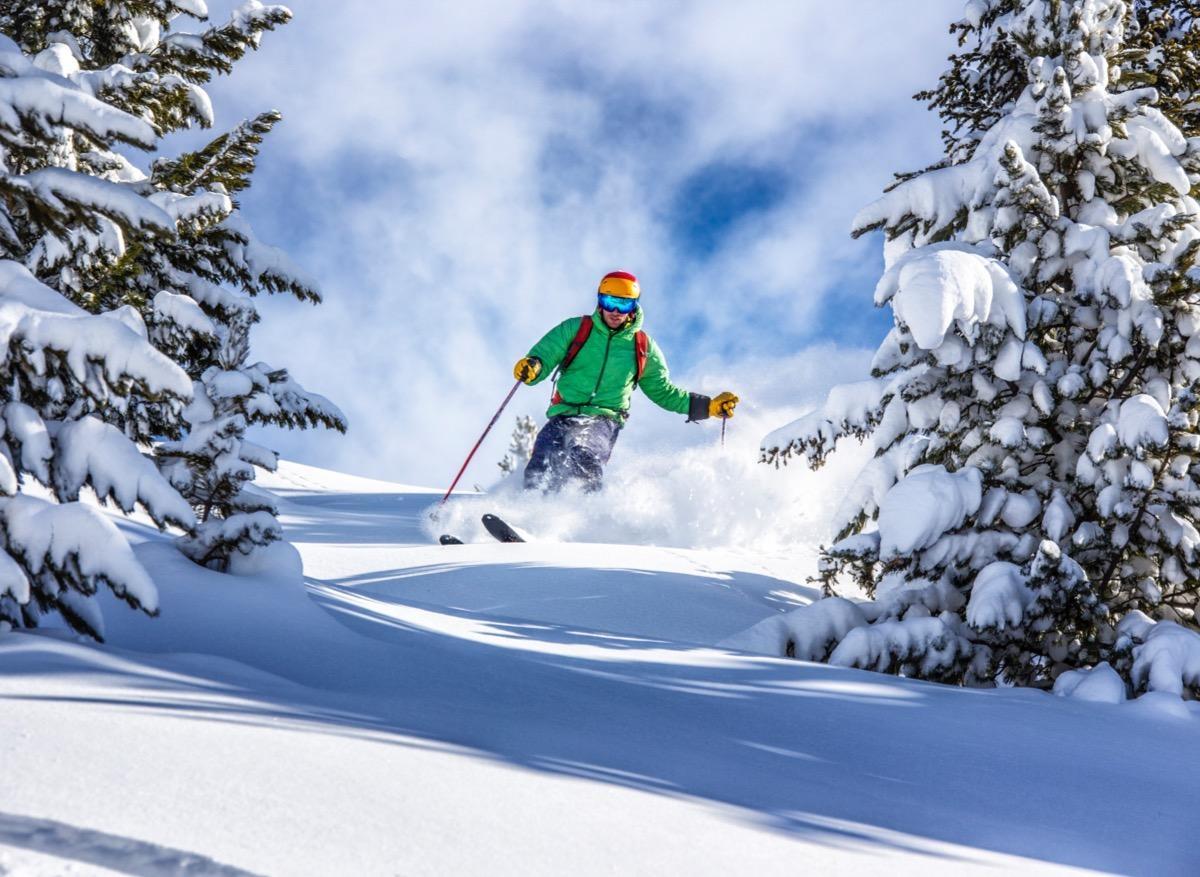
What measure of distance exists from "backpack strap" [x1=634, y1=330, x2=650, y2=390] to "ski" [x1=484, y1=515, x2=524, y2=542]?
342cm

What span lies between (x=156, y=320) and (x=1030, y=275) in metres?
6.14

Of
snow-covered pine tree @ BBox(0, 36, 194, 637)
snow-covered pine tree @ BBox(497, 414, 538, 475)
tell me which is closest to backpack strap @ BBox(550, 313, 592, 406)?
snow-covered pine tree @ BBox(0, 36, 194, 637)

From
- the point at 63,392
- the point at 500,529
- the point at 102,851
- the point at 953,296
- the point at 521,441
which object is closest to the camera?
the point at 102,851

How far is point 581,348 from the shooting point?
1220 cm

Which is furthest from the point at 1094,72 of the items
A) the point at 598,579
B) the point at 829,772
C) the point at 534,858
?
the point at 534,858

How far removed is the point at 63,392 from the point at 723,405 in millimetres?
10557

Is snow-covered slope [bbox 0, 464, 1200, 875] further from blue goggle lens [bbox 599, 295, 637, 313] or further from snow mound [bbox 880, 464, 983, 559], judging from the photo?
blue goggle lens [bbox 599, 295, 637, 313]

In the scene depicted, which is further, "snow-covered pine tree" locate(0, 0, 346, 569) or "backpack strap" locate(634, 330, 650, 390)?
"backpack strap" locate(634, 330, 650, 390)

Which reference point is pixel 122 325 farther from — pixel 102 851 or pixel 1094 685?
pixel 1094 685

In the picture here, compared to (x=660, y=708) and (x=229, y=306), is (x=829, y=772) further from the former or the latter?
(x=229, y=306)

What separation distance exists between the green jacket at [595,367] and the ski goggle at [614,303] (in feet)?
0.54

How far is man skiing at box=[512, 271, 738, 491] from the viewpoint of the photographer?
39.0ft

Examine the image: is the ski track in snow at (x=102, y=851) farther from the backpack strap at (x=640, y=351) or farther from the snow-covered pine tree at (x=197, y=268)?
the backpack strap at (x=640, y=351)

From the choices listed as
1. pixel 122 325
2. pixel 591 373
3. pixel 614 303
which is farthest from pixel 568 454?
pixel 122 325
